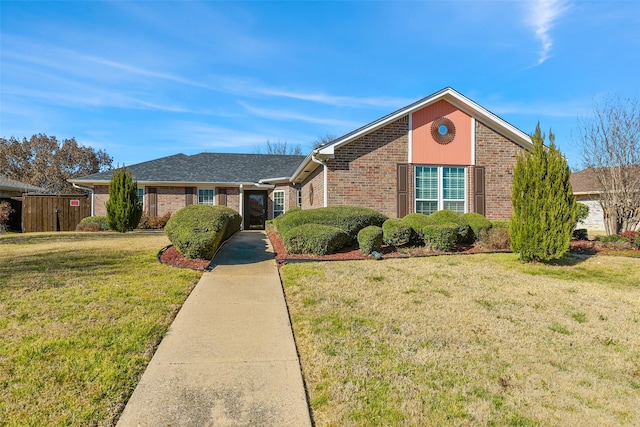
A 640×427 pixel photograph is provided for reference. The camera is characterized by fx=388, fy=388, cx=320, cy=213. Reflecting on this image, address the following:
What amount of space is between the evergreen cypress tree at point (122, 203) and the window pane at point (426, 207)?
1152cm

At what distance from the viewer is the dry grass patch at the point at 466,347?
9.69 feet

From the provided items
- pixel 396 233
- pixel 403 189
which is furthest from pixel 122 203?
pixel 396 233

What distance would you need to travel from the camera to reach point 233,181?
20.5 meters

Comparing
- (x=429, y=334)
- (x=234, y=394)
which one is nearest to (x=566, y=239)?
(x=429, y=334)

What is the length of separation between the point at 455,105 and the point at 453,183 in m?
2.67

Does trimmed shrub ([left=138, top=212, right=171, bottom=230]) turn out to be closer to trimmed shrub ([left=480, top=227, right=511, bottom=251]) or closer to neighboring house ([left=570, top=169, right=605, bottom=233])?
trimmed shrub ([left=480, top=227, right=511, bottom=251])

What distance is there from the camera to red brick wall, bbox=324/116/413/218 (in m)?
12.3

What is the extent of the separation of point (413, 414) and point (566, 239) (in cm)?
719

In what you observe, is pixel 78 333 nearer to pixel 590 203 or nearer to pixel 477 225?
pixel 477 225

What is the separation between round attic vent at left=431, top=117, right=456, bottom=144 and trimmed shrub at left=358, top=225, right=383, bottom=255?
17.2 feet

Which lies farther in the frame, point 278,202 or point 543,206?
point 278,202

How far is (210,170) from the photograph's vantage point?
22.0 meters

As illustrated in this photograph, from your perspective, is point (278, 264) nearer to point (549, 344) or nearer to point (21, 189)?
point (549, 344)

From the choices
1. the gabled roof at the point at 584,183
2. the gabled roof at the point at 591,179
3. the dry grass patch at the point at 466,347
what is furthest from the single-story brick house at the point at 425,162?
the gabled roof at the point at 584,183
